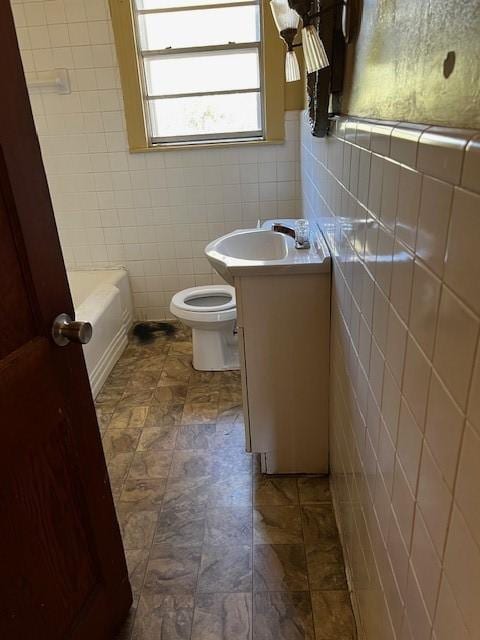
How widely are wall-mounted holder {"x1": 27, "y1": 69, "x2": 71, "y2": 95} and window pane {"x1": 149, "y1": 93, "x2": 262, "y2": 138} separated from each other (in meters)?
0.49

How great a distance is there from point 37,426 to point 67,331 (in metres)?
0.20

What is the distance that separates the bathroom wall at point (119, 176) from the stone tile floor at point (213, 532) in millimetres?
1091

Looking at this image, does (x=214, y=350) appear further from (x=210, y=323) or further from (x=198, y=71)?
(x=198, y=71)

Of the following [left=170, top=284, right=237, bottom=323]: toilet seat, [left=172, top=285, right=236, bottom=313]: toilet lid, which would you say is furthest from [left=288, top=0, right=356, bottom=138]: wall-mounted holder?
[left=172, top=285, right=236, bottom=313]: toilet lid

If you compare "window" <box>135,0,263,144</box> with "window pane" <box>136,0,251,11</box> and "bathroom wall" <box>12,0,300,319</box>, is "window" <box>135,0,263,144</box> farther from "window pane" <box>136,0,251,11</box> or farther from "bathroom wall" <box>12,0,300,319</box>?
"bathroom wall" <box>12,0,300,319</box>

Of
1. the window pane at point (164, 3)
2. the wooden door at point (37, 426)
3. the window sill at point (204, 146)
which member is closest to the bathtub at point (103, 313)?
the window sill at point (204, 146)

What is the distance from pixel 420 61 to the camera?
68cm

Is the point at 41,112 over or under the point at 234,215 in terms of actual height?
over

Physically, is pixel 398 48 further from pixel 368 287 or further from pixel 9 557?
pixel 9 557

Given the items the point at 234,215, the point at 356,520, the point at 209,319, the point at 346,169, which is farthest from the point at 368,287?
the point at 234,215

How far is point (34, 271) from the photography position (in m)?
0.93

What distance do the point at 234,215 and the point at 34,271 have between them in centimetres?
222

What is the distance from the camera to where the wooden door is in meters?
0.86

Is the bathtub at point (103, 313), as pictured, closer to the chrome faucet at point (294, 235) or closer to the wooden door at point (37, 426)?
the chrome faucet at point (294, 235)
